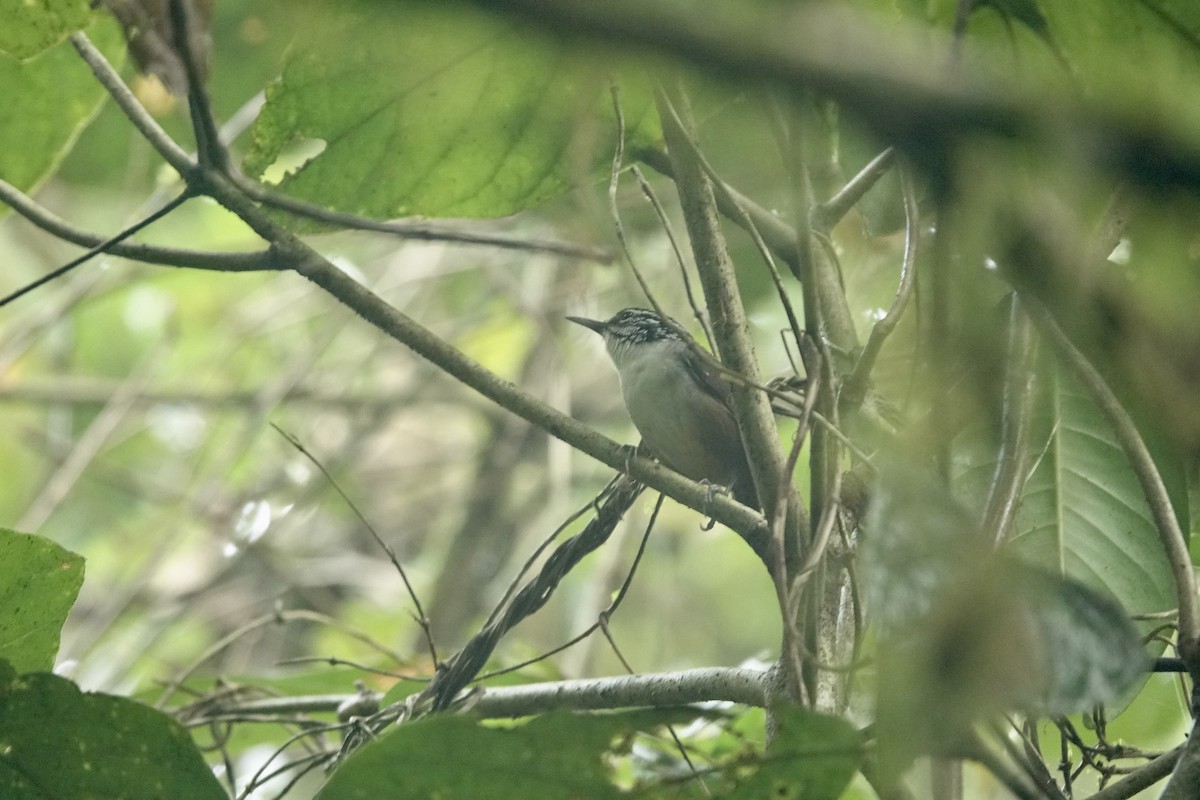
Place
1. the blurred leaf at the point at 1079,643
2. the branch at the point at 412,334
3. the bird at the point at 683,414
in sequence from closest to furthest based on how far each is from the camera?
the blurred leaf at the point at 1079,643 < the branch at the point at 412,334 < the bird at the point at 683,414

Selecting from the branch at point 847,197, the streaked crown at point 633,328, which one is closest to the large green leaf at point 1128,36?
the branch at point 847,197

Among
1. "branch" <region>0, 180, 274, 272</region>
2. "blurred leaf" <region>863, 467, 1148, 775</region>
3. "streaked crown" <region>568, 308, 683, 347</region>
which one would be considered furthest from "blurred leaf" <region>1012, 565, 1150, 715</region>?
"streaked crown" <region>568, 308, 683, 347</region>

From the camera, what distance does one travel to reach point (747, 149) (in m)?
2.42

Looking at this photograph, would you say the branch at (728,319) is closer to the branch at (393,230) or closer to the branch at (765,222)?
the branch at (393,230)

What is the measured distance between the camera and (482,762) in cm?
141

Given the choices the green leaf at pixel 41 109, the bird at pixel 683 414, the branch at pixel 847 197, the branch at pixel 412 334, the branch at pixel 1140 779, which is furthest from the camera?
the bird at pixel 683 414

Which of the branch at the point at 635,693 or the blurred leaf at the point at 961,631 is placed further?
→ the branch at the point at 635,693

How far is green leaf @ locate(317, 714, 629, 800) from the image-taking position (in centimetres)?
140

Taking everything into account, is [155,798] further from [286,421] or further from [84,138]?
[286,421]

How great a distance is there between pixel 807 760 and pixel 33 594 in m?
1.27

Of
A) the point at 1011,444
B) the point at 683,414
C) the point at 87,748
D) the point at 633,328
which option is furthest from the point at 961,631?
the point at 633,328

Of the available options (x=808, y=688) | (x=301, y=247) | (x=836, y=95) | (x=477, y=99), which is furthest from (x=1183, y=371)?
(x=477, y=99)

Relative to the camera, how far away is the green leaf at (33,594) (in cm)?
185

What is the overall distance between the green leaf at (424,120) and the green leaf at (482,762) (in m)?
1.03
